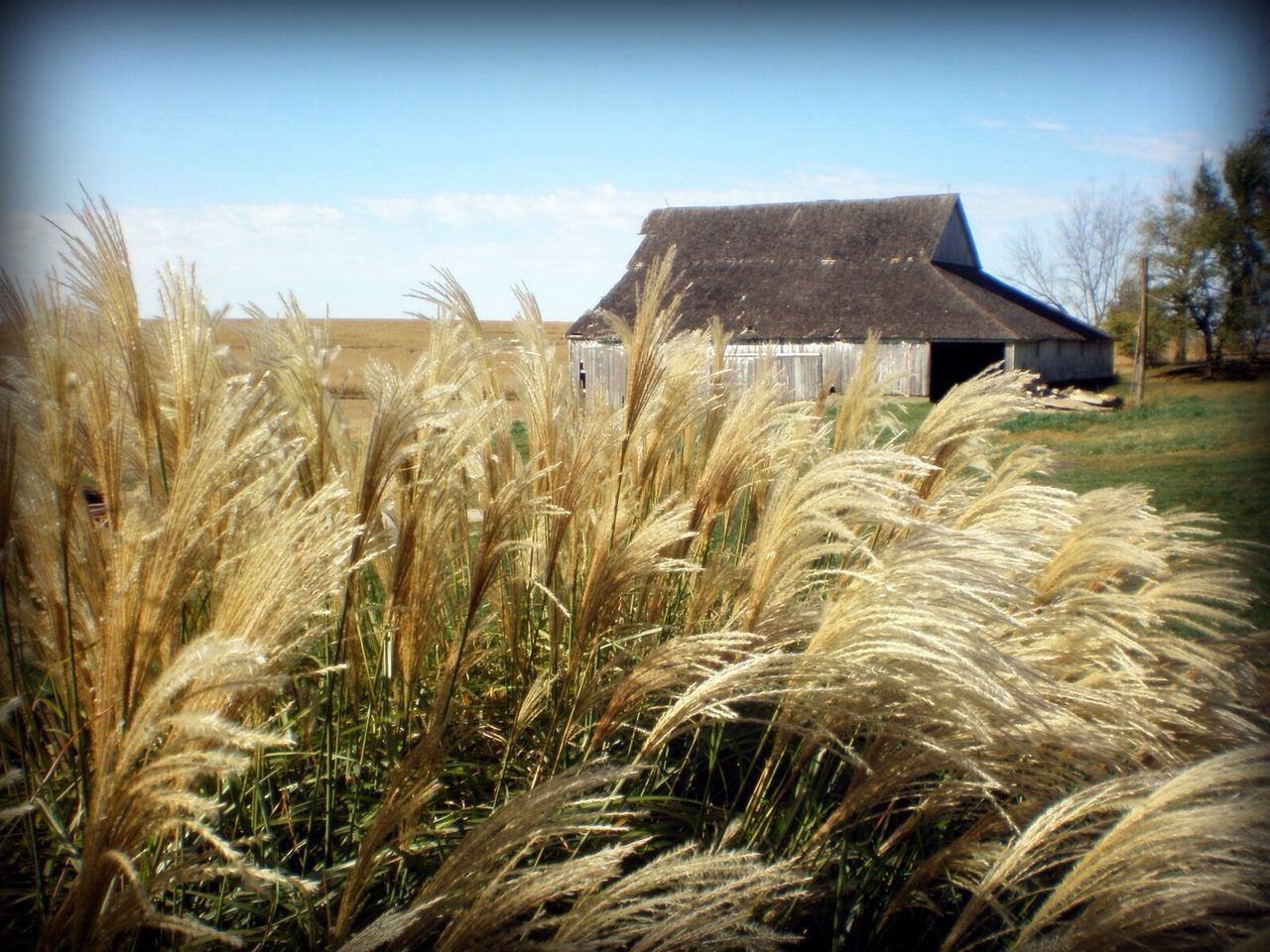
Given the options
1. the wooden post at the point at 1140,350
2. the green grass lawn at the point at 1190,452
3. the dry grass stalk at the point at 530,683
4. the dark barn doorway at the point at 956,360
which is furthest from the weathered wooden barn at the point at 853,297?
the dry grass stalk at the point at 530,683

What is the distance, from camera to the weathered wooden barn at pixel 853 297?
28109 mm

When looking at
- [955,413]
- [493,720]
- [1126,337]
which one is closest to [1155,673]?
[955,413]

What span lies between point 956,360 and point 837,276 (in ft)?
14.5

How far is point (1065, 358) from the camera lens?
104ft

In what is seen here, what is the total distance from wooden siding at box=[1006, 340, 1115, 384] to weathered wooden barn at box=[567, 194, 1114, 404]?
0.21 feet

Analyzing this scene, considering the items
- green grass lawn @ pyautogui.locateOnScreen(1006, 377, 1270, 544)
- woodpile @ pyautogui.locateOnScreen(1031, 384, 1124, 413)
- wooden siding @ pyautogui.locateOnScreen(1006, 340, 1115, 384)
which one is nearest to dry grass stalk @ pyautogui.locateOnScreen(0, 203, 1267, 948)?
green grass lawn @ pyautogui.locateOnScreen(1006, 377, 1270, 544)

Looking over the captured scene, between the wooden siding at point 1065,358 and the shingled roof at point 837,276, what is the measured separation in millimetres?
425

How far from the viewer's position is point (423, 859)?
208cm

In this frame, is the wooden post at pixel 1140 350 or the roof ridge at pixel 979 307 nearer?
the wooden post at pixel 1140 350

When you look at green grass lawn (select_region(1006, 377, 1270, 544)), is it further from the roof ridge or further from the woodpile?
the roof ridge

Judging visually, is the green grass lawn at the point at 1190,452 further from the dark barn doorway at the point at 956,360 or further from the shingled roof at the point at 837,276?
the shingled roof at the point at 837,276

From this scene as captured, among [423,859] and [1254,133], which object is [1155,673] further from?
[423,859]

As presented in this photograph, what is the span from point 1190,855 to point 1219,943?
310 mm

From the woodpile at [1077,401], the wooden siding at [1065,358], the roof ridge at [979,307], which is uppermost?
the roof ridge at [979,307]
